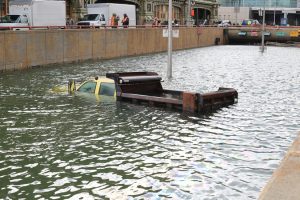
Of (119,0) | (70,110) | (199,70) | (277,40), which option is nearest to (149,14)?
(119,0)

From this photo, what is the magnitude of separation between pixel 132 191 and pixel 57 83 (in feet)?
51.2

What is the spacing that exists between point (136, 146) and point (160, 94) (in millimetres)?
7167

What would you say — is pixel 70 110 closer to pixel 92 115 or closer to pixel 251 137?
pixel 92 115

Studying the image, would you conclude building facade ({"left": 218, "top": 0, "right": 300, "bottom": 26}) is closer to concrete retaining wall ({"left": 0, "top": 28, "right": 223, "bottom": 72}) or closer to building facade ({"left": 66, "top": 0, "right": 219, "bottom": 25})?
building facade ({"left": 66, "top": 0, "right": 219, "bottom": 25})

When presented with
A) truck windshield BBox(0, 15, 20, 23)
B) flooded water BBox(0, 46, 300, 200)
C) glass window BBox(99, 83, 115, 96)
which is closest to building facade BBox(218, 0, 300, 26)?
truck windshield BBox(0, 15, 20, 23)

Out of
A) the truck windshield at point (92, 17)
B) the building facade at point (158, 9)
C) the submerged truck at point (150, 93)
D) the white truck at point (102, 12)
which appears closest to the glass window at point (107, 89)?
the submerged truck at point (150, 93)

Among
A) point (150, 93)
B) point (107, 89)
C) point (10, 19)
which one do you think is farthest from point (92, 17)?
point (107, 89)

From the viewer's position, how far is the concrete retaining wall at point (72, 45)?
1160 inches

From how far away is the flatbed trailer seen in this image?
1666 cm

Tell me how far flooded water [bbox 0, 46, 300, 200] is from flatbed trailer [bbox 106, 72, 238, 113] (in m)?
0.43

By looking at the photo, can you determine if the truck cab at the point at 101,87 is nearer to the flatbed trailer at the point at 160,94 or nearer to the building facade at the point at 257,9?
the flatbed trailer at the point at 160,94

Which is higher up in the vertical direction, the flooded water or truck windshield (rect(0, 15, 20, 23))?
truck windshield (rect(0, 15, 20, 23))

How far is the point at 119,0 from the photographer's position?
6862 cm

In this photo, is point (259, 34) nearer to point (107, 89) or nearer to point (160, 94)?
point (160, 94)
